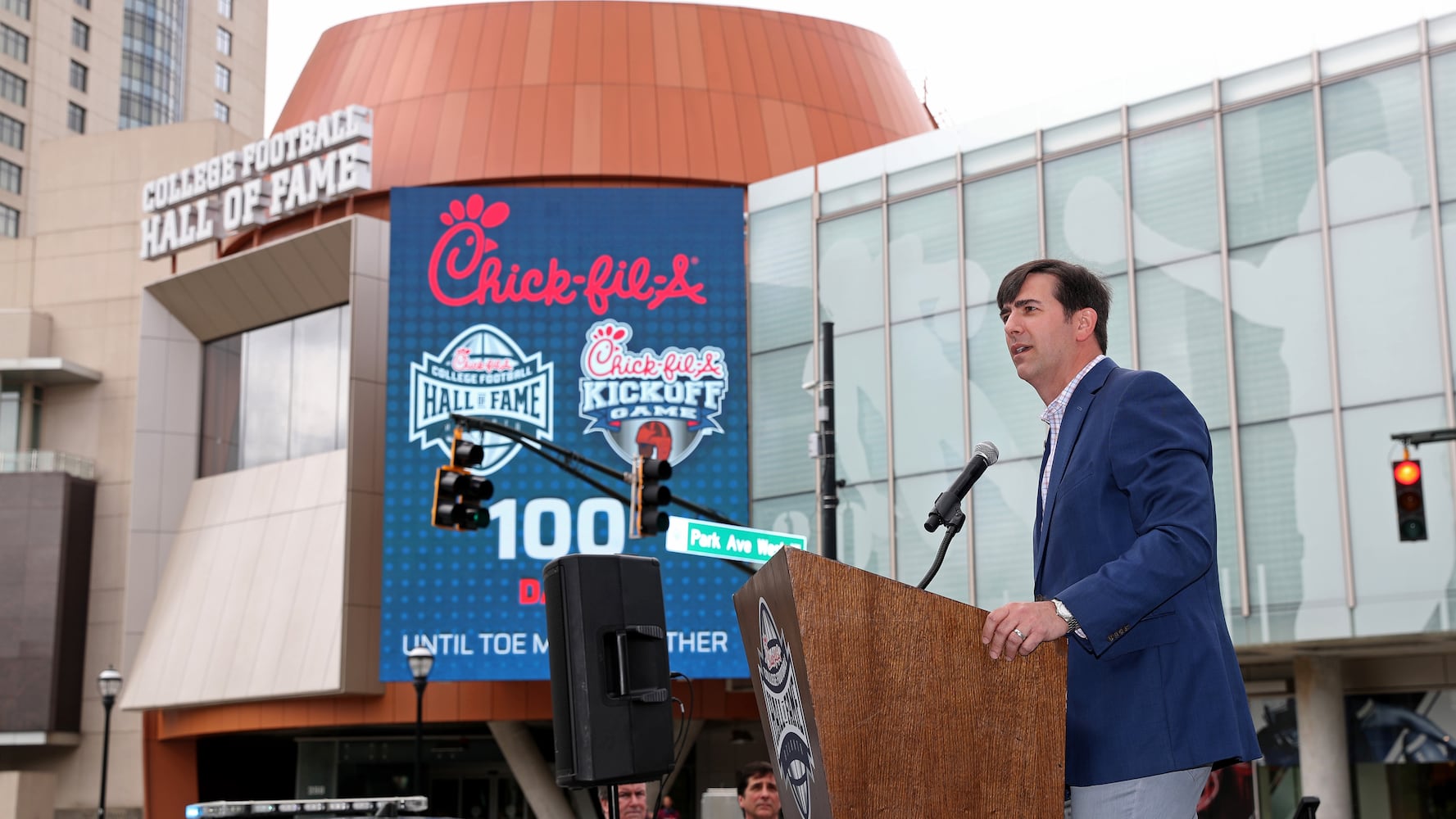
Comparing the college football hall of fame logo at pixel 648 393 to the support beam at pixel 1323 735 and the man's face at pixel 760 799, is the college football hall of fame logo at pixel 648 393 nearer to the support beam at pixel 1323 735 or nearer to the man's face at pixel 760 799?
the support beam at pixel 1323 735

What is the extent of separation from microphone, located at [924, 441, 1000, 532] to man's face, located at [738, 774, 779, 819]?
4650 mm

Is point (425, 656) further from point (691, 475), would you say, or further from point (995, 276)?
point (995, 276)

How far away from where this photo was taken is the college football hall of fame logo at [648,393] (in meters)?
28.8

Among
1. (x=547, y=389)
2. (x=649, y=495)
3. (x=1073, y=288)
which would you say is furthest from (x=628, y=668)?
Result: (x=547, y=389)

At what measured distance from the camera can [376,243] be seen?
31.2m

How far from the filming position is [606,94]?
31531 millimetres

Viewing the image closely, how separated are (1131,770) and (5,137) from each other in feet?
234

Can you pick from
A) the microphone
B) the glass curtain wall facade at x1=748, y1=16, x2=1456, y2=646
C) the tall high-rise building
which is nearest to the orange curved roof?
the glass curtain wall facade at x1=748, y1=16, x2=1456, y2=646

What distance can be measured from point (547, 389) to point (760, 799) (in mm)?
20010

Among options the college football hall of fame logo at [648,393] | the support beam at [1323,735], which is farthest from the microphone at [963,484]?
the college football hall of fame logo at [648,393]

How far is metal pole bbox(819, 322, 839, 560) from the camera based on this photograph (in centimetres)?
1546

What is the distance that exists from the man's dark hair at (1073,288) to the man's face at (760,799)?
21.1 feet

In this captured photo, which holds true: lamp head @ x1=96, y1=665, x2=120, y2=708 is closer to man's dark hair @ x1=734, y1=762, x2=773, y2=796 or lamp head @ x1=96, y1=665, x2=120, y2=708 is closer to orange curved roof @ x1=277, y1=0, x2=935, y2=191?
orange curved roof @ x1=277, y1=0, x2=935, y2=191

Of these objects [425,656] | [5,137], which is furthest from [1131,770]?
[5,137]
